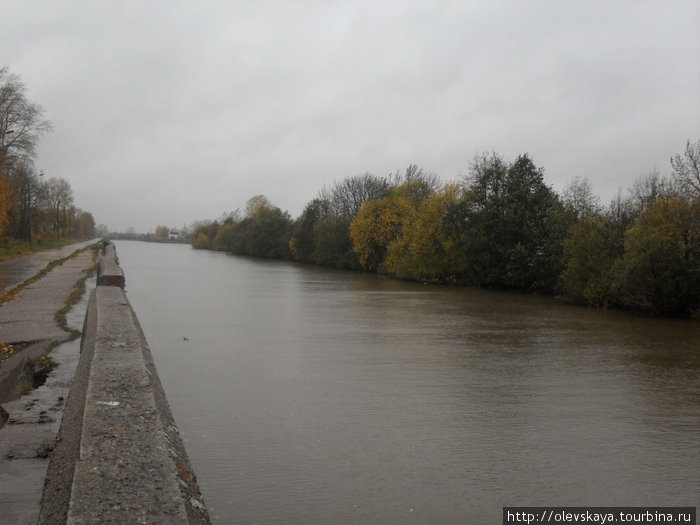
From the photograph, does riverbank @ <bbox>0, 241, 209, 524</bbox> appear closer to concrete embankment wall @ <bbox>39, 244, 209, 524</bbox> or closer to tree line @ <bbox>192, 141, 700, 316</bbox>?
concrete embankment wall @ <bbox>39, 244, 209, 524</bbox>

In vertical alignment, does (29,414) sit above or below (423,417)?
above

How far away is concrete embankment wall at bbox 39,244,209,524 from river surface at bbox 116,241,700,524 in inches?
42.5

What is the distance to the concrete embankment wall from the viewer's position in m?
3.12

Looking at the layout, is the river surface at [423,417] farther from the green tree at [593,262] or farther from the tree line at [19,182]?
the tree line at [19,182]

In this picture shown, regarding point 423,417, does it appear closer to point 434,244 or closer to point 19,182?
point 434,244

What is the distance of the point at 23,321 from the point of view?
12.6m

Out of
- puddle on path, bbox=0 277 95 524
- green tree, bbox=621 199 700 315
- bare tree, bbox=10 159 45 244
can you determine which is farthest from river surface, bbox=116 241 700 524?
bare tree, bbox=10 159 45 244

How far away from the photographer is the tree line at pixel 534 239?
2136 cm

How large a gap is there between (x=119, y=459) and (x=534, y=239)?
3110cm

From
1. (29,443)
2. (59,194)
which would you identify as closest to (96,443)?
(29,443)

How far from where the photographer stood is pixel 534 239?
106ft

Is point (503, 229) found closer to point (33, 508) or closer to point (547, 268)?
point (547, 268)

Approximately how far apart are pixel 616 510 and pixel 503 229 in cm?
2974

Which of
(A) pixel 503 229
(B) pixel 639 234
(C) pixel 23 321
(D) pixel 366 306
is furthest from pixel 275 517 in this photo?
(A) pixel 503 229
